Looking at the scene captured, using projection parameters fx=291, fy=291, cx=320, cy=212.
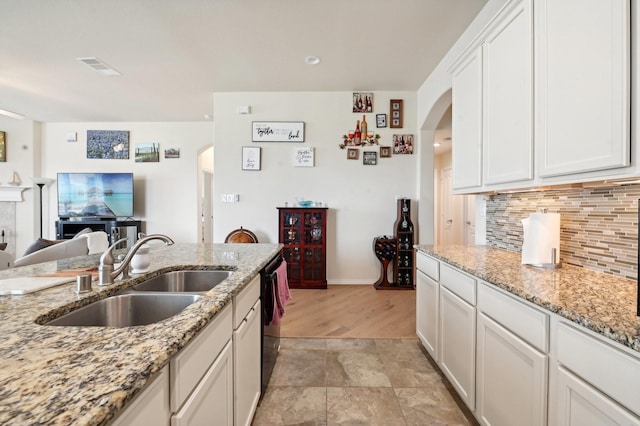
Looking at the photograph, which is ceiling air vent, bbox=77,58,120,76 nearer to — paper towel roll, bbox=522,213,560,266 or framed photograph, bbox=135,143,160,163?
framed photograph, bbox=135,143,160,163

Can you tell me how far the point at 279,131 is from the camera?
4.28m

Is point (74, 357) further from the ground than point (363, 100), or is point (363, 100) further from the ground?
point (363, 100)

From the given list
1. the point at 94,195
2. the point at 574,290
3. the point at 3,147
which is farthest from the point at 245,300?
the point at 3,147

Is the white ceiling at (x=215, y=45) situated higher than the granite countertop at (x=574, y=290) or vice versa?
the white ceiling at (x=215, y=45)

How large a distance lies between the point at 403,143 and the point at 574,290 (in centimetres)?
340

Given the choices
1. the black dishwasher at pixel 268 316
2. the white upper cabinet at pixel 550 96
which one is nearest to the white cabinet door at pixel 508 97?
the white upper cabinet at pixel 550 96

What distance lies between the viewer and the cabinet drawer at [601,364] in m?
0.76

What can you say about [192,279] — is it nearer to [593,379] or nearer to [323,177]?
[593,379]

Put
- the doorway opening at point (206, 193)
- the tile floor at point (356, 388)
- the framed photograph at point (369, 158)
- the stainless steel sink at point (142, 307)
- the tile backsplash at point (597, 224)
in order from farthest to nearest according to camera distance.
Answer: the doorway opening at point (206, 193)
the framed photograph at point (369, 158)
the tile floor at point (356, 388)
the tile backsplash at point (597, 224)
the stainless steel sink at point (142, 307)

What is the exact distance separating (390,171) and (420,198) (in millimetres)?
584

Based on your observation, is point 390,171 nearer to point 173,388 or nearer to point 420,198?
point 420,198

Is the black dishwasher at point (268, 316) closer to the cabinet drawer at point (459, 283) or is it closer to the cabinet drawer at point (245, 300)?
the cabinet drawer at point (245, 300)

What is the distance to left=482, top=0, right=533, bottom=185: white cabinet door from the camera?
1.49 meters

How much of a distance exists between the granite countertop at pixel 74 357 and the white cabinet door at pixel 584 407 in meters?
1.16
